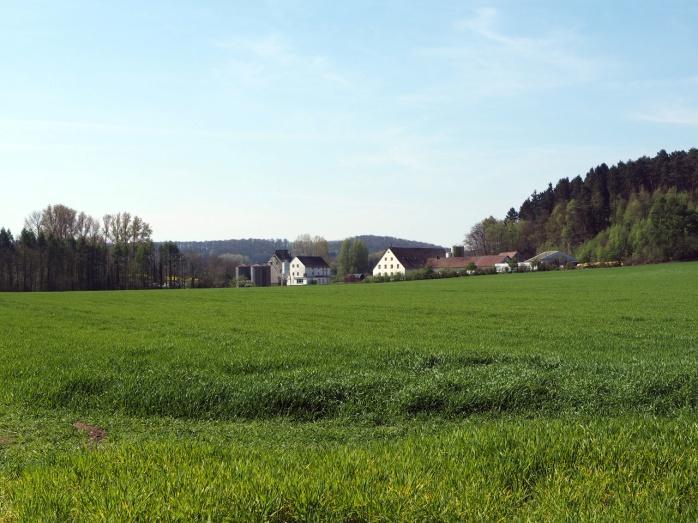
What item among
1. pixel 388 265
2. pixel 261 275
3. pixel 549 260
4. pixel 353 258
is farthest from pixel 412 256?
pixel 261 275

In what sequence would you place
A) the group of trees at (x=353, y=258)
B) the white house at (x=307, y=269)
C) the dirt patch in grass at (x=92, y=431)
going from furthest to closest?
the white house at (x=307, y=269) < the group of trees at (x=353, y=258) < the dirt patch in grass at (x=92, y=431)

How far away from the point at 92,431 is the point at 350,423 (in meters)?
4.18

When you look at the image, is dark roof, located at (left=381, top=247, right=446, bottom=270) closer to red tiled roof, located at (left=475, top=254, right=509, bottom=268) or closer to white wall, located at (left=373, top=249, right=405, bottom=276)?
white wall, located at (left=373, top=249, right=405, bottom=276)

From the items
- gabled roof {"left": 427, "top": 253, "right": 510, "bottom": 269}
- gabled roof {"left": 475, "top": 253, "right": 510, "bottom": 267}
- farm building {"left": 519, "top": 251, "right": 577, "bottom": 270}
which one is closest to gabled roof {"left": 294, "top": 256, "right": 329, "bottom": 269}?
gabled roof {"left": 427, "top": 253, "right": 510, "bottom": 269}

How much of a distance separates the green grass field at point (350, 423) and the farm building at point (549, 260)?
341 ft

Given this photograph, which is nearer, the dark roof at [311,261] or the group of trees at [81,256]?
the group of trees at [81,256]

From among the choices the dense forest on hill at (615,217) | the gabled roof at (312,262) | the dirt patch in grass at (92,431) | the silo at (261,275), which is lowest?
the dirt patch in grass at (92,431)

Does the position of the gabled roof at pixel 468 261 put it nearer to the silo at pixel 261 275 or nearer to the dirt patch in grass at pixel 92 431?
the silo at pixel 261 275

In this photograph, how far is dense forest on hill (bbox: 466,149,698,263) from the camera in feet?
376

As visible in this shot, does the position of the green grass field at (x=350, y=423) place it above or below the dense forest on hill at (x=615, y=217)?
below

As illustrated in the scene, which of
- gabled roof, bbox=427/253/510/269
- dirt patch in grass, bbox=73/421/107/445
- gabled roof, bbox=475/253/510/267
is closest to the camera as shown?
dirt patch in grass, bbox=73/421/107/445

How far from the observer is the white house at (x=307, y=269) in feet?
599

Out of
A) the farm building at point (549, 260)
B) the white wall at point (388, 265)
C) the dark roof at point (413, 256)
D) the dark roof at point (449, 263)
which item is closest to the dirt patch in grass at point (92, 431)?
the farm building at point (549, 260)

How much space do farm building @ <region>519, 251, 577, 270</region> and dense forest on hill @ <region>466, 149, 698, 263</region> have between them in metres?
4.33
